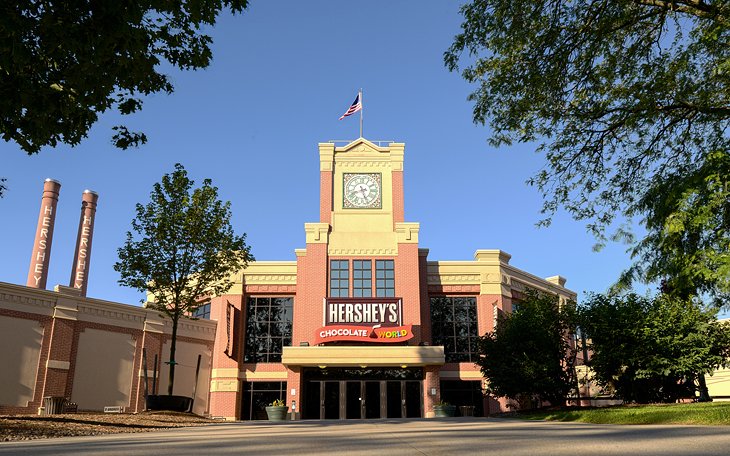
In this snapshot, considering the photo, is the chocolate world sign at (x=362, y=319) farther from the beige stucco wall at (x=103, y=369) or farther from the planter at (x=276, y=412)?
the beige stucco wall at (x=103, y=369)

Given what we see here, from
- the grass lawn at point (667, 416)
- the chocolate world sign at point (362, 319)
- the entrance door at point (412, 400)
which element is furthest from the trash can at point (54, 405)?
the entrance door at point (412, 400)

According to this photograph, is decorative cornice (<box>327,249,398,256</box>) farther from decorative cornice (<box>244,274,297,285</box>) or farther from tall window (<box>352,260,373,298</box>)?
decorative cornice (<box>244,274,297,285</box>)

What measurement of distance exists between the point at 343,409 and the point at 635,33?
25.9 metres

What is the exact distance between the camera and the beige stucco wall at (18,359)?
26.9 metres

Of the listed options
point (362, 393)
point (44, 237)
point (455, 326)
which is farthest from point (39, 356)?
point (44, 237)

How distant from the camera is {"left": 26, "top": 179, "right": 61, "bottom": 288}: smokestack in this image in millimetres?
52000

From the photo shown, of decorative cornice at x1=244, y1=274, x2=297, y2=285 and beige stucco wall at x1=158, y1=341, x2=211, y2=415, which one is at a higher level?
decorative cornice at x1=244, y1=274, x2=297, y2=285

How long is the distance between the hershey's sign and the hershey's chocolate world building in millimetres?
59

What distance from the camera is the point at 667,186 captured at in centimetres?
1380

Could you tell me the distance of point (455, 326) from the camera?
3594cm

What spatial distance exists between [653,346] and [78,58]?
19360 millimetres

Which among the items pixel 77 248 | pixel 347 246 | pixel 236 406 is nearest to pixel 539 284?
pixel 347 246

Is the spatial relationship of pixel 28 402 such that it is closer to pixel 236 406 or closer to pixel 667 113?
pixel 236 406

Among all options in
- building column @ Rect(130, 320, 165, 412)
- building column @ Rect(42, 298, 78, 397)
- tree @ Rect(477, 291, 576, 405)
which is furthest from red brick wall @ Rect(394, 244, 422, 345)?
building column @ Rect(42, 298, 78, 397)
